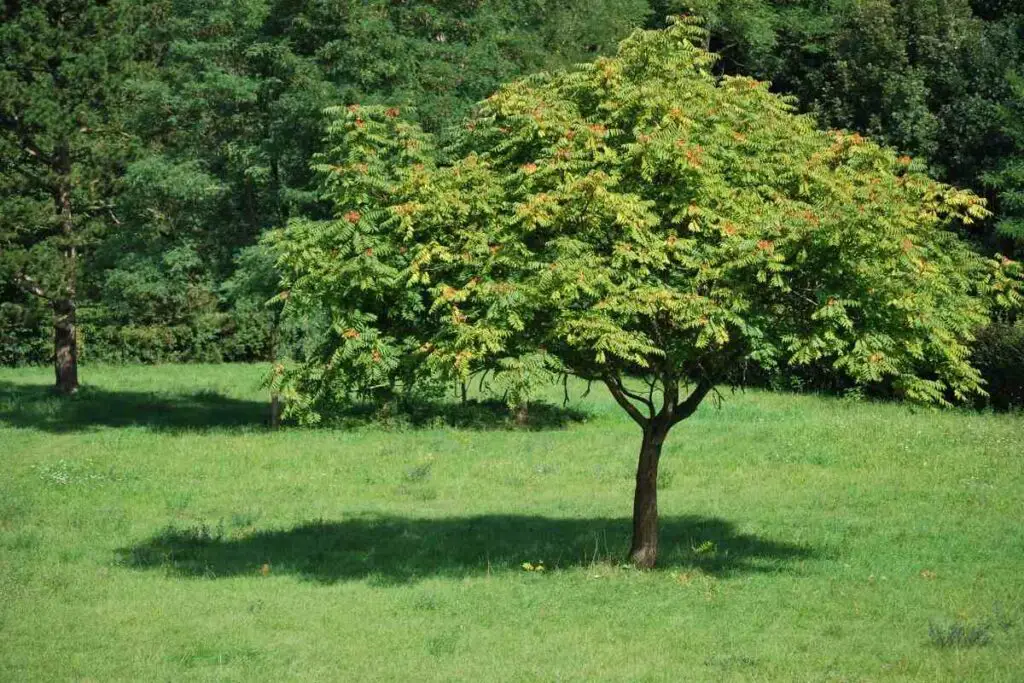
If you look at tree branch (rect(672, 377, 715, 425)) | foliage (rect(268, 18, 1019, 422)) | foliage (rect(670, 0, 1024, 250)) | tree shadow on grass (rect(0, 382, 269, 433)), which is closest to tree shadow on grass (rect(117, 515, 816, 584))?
tree branch (rect(672, 377, 715, 425))

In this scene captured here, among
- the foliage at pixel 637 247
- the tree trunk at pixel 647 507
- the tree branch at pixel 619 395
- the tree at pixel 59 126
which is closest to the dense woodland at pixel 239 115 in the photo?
the tree at pixel 59 126

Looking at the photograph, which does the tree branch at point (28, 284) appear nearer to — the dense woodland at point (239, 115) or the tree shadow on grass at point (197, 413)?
the dense woodland at point (239, 115)

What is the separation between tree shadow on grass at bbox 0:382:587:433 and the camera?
102 feet

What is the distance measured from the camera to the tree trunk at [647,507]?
16.6 meters

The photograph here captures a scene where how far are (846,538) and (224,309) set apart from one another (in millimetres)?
34797

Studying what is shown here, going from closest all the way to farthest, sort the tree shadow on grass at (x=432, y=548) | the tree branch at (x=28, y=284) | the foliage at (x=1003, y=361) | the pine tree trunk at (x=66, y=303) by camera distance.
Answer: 1. the tree shadow on grass at (x=432, y=548)
2. the foliage at (x=1003, y=361)
3. the tree branch at (x=28, y=284)
4. the pine tree trunk at (x=66, y=303)

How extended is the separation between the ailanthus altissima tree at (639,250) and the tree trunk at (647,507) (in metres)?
0.03

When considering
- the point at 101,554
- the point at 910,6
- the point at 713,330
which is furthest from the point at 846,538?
the point at 910,6

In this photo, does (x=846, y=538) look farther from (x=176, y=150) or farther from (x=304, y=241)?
(x=176, y=150)

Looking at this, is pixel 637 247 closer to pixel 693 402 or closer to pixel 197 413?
pixel 693 402

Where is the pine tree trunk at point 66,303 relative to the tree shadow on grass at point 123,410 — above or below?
above

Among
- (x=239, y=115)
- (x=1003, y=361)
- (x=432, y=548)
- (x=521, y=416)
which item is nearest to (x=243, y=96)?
(x=239, y=115)

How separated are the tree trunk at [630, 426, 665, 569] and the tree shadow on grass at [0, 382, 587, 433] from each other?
46.9ft

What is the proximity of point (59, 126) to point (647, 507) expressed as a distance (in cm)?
2252
